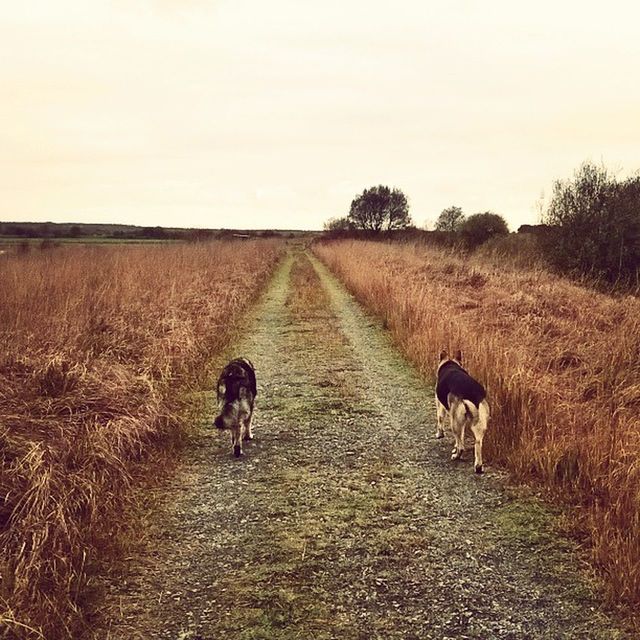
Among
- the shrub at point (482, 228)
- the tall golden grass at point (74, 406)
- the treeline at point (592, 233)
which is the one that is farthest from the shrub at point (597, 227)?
the tall golden grass at point (74, 406)

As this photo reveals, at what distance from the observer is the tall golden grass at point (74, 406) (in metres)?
2.98

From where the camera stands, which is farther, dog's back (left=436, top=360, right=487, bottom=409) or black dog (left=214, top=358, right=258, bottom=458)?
black dog (left=214, top=358, right=258, bottom=458)

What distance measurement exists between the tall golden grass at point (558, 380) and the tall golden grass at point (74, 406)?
3.13 m

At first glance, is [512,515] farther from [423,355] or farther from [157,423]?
[423,355]

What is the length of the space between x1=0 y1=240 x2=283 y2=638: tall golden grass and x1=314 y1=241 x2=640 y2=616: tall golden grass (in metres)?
3.13

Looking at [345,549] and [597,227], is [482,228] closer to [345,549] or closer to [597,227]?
[597,227]

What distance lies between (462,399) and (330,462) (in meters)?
1.37

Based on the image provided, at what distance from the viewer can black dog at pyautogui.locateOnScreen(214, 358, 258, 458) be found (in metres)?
4.95

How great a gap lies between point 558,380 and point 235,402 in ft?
13.9

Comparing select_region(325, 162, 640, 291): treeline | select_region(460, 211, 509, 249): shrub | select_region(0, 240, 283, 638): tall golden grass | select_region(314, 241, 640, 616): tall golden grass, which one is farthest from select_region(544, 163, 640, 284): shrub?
select_region(0, 240, 283, 638): tall golden grass

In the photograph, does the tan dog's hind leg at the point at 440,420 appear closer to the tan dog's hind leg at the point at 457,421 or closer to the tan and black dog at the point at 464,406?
the tan and black dog at the point at 464,406

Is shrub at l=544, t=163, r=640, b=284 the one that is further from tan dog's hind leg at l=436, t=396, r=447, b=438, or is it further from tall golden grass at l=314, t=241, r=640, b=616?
tan dog's hind leg at l=436, t=396, r=447, b=438

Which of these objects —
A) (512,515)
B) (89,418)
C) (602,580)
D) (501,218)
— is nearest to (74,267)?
(89,418)

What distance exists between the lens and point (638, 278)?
16.1 meters
